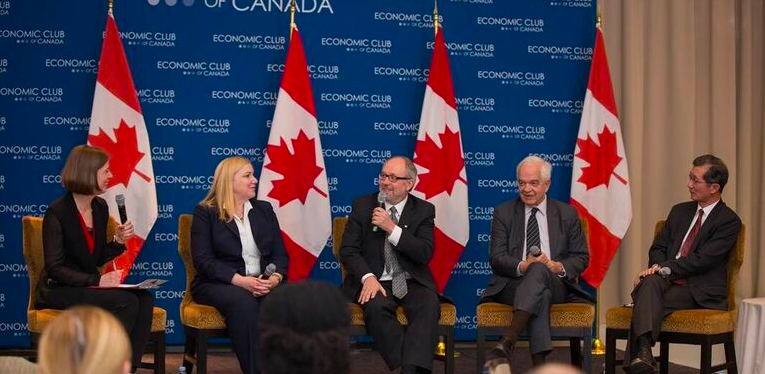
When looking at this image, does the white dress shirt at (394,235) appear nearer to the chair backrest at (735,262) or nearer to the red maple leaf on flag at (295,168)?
the red maple leaf on flag at (295,168)

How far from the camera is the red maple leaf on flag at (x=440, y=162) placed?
6.82 metres

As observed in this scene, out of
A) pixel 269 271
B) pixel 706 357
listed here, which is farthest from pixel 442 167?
pixel 706 357

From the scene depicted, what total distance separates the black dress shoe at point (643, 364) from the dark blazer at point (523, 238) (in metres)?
0.54

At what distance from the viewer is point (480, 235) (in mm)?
7270

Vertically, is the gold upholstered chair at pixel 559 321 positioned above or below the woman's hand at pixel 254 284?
below

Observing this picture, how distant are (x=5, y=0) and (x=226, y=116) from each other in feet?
5.59

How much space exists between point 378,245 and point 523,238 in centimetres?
88

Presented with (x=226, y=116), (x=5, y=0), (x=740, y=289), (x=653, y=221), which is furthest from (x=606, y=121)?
(x=5, y=0)

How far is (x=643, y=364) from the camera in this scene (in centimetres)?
535

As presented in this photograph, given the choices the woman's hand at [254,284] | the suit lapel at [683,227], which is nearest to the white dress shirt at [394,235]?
the woman's hand at [254,284]

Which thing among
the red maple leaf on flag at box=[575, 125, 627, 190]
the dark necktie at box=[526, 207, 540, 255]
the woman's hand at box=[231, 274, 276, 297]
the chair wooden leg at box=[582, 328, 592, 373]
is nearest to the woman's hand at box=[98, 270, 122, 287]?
the woman's hand at box=[231, 274, 276, 297]

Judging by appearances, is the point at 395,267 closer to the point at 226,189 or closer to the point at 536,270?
the point at 536,270

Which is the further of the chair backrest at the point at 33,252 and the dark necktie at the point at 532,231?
the dark necktie at the point at 532,231

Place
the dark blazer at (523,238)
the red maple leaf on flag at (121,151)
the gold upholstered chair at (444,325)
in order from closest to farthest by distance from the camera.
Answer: the gold upholstered chair at (444,325) → the dark blazer at (523,238) → the red maple leaf on flag at (121,151)
